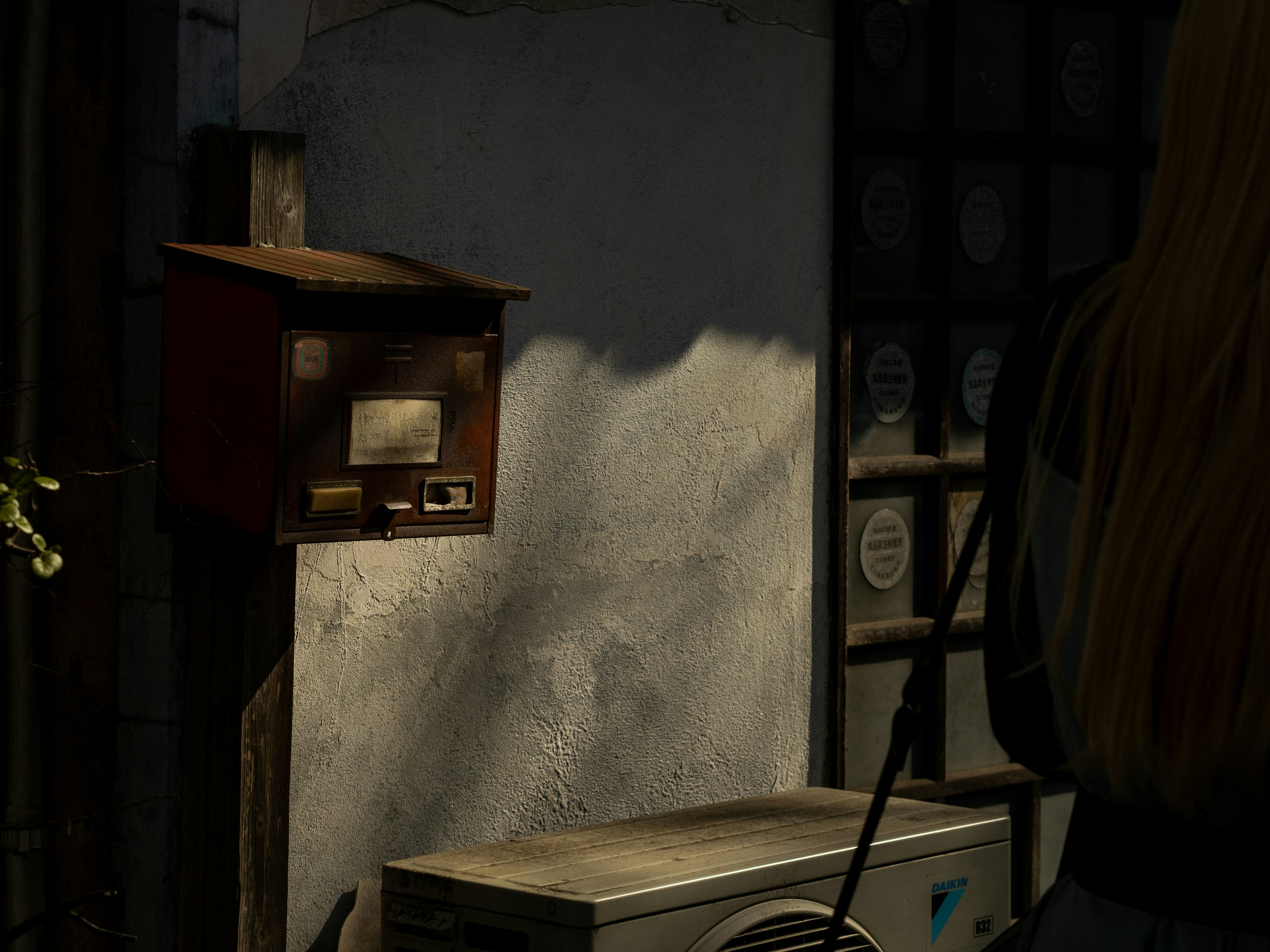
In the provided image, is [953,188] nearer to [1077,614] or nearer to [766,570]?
[766,570]

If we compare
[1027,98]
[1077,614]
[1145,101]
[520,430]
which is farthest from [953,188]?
[1077,614]

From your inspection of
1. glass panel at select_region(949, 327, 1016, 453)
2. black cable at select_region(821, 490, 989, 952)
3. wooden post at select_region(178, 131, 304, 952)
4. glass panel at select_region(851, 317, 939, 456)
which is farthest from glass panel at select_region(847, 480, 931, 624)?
black cable at select_region(821, 490, 989, 952)

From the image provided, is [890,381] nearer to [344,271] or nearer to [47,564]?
[344,271]

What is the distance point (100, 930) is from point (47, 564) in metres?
0.76

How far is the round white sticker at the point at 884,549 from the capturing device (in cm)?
379

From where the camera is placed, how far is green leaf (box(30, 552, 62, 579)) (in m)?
2.04

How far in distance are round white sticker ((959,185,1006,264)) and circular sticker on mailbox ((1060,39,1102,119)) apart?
0.41 metres

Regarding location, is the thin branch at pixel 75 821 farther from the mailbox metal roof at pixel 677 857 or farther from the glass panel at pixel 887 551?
the glass panel at pixel 887 551

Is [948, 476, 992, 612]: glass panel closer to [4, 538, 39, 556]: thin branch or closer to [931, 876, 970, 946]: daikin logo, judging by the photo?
[931, 876, 970, 946]: daikin logo

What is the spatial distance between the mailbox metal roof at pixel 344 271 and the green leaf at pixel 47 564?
50 cm

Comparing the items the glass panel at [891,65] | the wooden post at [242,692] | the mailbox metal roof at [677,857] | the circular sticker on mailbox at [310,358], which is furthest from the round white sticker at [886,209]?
the circular sticker on mailbox at [310,358]

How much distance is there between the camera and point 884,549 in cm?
383

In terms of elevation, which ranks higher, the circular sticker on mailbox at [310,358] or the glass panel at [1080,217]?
the glass panel at [1080,217]

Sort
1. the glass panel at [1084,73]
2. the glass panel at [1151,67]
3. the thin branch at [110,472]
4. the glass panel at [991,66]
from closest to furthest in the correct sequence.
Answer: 1. the thin branch at [110,472]
2. the glass panel at [991,66]
3. the glass panel at [1084,73]
4. the glass panel at [1151,67]
